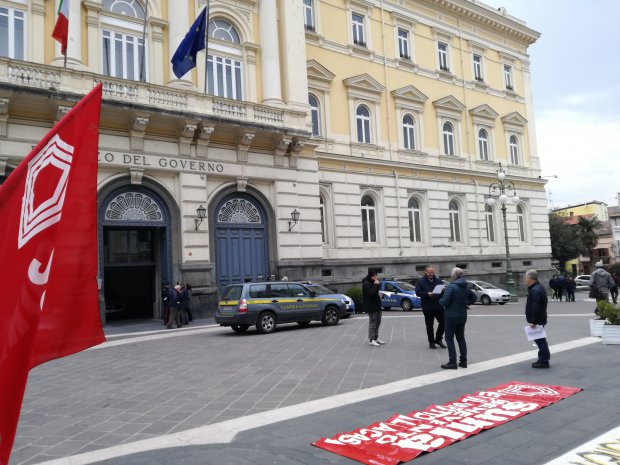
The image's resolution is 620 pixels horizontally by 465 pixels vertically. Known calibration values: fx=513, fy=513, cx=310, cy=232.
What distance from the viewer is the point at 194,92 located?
2020 centimetres

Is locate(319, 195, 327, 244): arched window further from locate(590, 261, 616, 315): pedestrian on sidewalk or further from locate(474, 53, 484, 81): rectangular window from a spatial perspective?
locate(474, 53, 484, 81): rectangular window

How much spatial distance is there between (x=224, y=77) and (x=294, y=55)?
3644mm

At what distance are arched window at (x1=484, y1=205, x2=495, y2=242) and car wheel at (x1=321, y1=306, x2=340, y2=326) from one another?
18.7 m

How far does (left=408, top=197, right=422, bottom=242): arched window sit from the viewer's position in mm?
29266

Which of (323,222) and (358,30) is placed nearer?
(323,222)

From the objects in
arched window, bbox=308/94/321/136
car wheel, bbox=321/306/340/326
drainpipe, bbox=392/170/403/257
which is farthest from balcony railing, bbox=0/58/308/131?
car wheel, bbox=321/306/340/326

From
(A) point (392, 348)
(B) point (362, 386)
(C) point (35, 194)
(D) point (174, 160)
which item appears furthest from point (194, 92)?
(C) point (35, 194)

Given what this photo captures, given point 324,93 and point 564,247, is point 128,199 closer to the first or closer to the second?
point 324,93

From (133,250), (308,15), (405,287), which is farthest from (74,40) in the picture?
(405,287)

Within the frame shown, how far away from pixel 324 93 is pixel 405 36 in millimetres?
7917

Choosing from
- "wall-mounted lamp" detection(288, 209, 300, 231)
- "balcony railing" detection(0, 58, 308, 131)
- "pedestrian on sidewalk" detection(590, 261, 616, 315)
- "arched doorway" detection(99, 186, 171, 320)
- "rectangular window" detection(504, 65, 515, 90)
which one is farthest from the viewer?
"rectangular window" detection(504, 65, 515, 90)

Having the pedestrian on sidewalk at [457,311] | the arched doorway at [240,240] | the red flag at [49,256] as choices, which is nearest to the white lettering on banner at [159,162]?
the arched doorway at [240,240]

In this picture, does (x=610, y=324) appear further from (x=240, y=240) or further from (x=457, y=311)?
(x=240, y=240)

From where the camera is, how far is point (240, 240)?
22.1 m
